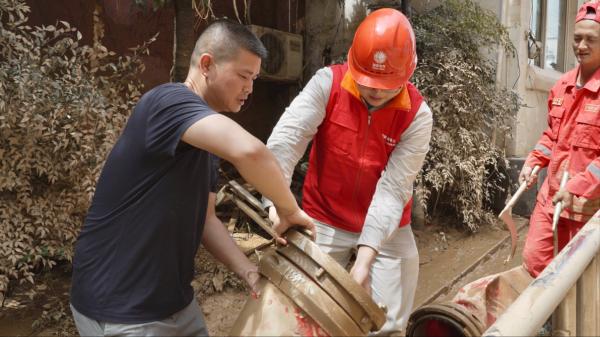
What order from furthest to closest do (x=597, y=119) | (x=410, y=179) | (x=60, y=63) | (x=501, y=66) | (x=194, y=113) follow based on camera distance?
(x=501, y=66), (x=60, y=63), (x=597, y=119), (x=410, y=179), (x=194, y=113)

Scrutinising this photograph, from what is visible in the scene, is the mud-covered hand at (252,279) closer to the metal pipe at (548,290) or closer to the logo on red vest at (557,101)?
the metal pipe at (548,290)

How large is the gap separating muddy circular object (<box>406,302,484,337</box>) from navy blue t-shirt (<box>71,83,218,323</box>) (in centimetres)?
132

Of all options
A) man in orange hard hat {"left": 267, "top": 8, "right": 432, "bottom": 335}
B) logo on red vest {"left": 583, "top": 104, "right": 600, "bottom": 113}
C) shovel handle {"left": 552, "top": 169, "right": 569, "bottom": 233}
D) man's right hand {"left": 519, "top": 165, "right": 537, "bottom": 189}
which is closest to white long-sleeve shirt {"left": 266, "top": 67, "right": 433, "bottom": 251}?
man in orange hard hat {"left": 267, "top": 8, "right": 432, "bottom": 335}

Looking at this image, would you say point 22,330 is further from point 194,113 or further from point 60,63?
point 194,113

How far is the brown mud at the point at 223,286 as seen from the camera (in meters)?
3.88

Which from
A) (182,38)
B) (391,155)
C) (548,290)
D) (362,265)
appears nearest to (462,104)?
(182,38)

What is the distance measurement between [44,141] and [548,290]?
3.31 m

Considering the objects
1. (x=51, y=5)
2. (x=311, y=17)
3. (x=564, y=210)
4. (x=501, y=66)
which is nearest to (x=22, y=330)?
(x=51, y=5)

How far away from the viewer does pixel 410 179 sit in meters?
2.49

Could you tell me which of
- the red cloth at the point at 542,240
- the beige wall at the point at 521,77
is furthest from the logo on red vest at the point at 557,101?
the beige wall at the point at 521,77

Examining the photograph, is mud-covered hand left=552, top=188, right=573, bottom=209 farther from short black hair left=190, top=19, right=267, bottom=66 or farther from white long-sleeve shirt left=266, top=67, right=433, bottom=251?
short black hair left=190, top=19, right=267, bottom=66

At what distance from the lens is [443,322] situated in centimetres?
258

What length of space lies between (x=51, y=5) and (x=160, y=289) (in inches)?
148

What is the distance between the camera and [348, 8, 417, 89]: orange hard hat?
234cm
